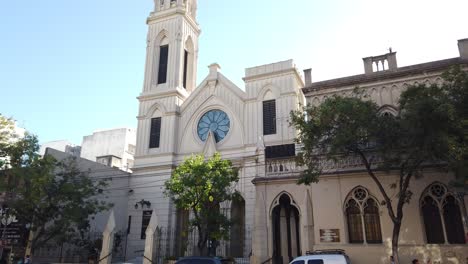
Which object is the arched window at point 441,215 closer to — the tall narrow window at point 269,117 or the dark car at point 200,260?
the dark car at point 200,260

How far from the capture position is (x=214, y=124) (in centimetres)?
3150

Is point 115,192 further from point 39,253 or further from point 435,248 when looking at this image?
point 435,248

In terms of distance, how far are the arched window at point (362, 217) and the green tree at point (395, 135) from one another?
1.02m

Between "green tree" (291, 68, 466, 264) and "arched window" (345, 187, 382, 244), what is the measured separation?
3.36ft

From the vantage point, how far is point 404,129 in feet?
47.1

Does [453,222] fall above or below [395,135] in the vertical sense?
below

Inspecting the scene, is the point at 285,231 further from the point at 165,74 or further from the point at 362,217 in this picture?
the point at 165,74

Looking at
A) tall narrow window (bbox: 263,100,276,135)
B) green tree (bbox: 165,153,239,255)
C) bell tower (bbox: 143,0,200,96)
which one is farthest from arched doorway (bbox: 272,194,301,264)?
bell tower (bbox: 143,0,200,96)

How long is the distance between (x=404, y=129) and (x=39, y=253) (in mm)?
25480

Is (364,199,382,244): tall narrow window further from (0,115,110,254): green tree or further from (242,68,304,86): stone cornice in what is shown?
(0,115,110,254): green tree

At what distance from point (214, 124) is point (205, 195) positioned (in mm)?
12052

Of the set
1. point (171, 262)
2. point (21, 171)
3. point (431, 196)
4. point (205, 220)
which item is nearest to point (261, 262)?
point (205, 220)

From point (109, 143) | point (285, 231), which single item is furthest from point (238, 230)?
point (109, 143)

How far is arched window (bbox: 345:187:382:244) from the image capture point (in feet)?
54.3
